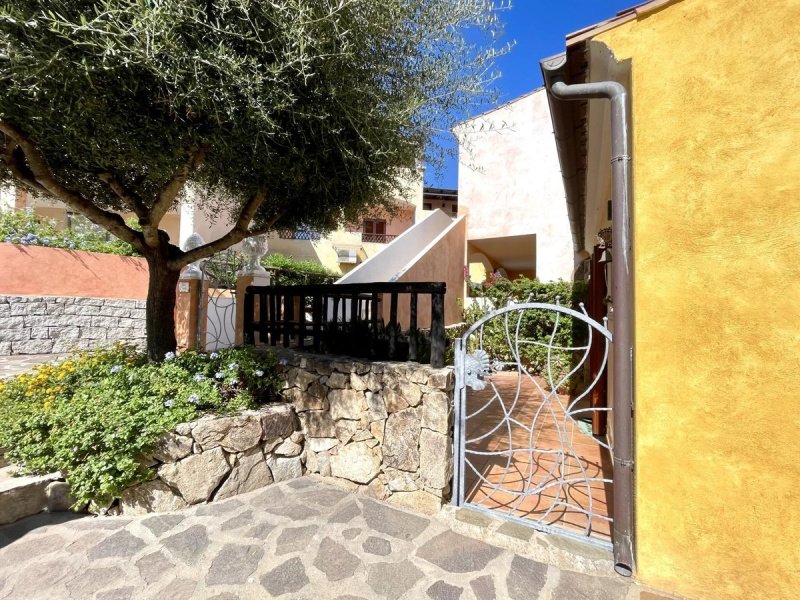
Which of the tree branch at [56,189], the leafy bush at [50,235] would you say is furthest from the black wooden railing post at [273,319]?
the leafy bush at [50,235]

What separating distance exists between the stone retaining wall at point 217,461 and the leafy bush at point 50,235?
8.23 metres

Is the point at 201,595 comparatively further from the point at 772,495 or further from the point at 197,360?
the point at 772,495

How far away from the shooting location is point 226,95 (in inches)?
120

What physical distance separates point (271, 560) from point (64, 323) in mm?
9177

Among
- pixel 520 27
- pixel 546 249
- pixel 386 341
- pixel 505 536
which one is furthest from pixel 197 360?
pixel 546 249

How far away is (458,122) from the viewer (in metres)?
4.58

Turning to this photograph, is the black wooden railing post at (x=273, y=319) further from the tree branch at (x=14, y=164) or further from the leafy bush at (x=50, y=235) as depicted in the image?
the leafy bush at (x=50, y=235)

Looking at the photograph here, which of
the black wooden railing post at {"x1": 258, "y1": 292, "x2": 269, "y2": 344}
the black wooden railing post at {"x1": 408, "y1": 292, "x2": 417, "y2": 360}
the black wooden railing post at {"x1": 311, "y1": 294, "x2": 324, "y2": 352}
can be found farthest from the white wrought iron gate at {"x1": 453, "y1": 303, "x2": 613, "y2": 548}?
the black wooden railing post at {"x1": 258, "y1": 292, "x2": 269, "y2": 344}

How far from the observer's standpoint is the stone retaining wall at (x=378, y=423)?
3.24m

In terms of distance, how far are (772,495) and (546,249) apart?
10.9 m

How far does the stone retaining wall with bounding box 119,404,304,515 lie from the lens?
10.8 feet

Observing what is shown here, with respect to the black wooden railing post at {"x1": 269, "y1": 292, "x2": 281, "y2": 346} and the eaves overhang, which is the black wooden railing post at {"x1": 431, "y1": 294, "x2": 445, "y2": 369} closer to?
the eaves overhang

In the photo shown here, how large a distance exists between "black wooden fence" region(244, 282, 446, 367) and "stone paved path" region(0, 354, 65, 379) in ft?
15.0

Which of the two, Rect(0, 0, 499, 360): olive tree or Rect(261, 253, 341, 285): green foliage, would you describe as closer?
Rect(0, 0, 499, 360): olive tree
